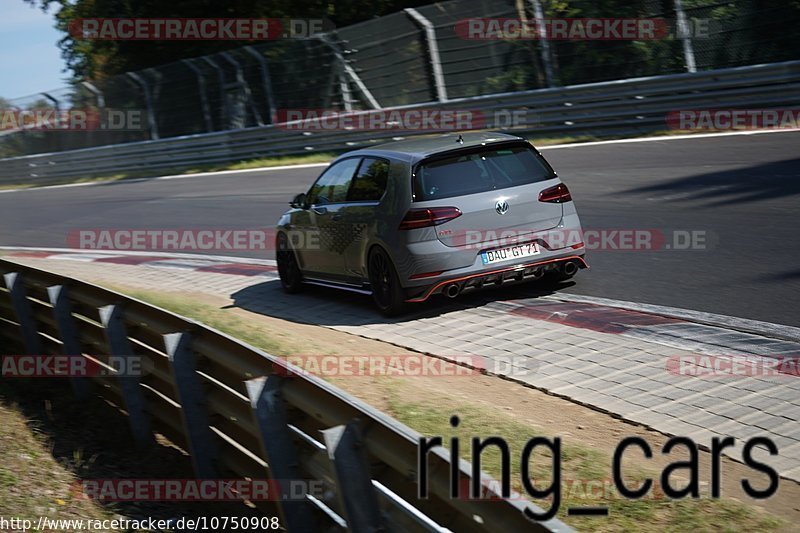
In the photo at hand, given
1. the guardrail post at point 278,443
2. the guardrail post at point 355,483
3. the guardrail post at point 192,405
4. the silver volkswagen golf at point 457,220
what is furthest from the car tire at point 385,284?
the guardrail post at point 355,483

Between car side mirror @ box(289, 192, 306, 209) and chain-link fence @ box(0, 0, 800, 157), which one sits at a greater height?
chain-link fence @ box(0, 0, 800, 157)

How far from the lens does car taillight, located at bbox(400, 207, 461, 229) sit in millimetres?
9508

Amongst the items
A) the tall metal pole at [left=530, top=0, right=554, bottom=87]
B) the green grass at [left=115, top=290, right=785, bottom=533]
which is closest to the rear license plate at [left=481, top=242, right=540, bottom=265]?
the green grass at [left=115, top=290, right=785, bottom=533]

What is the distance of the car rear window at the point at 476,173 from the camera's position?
9.68 m

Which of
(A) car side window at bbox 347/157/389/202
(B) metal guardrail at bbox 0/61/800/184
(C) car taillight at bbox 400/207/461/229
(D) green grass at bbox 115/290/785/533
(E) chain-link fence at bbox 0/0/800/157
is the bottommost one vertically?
(D) green grass at bbox 115/290/785/533

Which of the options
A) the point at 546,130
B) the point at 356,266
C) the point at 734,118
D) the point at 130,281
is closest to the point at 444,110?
the point at 546,130

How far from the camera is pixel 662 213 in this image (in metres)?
12.8

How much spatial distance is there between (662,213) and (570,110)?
887 cm

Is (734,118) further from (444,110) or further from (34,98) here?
(34,98)

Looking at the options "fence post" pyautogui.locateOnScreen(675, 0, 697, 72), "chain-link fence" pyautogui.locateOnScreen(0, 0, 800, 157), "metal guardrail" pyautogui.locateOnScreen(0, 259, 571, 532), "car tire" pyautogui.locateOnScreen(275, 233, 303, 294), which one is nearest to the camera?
"metal guardrail" pyautogui.locateOnScreen(0, 259, 571, 532)

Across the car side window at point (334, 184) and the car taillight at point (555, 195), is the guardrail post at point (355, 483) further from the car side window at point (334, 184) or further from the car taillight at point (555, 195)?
the car side window at point (334, 184)

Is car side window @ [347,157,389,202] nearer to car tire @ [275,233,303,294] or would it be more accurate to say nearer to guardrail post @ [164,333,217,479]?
car tire @ [275,233,303,294]

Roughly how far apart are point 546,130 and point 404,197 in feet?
41.8

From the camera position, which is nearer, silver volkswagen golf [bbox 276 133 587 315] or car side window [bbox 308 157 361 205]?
silver volkswagen golf [bbox 276 133 587 315]
